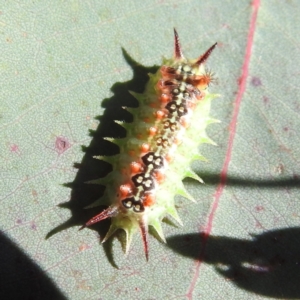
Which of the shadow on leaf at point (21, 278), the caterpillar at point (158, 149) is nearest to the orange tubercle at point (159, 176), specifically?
the caterpillar at point (158, 149)

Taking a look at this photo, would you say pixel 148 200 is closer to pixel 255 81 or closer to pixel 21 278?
pixel 21 278

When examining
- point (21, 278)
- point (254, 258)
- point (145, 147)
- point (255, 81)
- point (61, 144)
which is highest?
point (255, 81)

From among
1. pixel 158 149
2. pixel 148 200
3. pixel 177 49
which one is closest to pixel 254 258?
pixel 148 200

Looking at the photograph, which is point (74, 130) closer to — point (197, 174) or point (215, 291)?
point (197, 174)

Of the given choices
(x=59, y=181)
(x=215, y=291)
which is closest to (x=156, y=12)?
(x=59, y=181)

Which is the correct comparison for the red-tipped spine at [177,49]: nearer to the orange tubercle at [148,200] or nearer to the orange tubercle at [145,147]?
the orange tubercle at [145,147]

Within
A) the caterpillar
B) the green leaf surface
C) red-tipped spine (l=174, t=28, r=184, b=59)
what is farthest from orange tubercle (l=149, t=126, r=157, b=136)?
red-tipped spine (l=174, t=28, r=184, b=59)

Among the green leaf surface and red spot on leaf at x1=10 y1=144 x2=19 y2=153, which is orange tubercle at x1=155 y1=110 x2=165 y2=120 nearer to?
the green leaf surface
